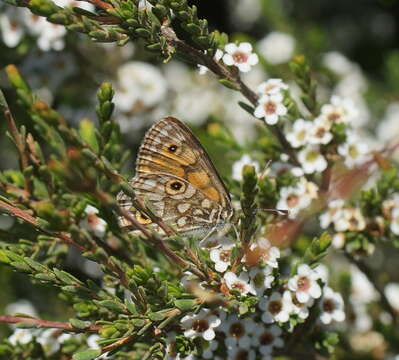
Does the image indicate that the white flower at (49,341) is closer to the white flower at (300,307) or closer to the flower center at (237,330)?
the flower center at (237,330)

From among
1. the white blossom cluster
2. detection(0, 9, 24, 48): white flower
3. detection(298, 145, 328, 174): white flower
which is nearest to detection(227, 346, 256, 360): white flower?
the white blossom cluster

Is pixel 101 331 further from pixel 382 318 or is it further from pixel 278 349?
pixel 382 318

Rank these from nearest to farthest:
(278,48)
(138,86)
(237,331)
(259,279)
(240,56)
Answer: (259,279), (237,331), (240,56), (138,86), (278,48)

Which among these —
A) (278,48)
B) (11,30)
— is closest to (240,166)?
Result: (11,30)

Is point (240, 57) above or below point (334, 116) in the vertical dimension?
above

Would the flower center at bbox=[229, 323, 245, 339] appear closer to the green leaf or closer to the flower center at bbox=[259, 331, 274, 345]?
the flower center at bbox=[259, 331, 274, 345]

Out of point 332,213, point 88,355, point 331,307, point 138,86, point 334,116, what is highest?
point 138,86

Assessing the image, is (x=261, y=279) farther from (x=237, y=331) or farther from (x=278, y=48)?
(x=278, y=48)
